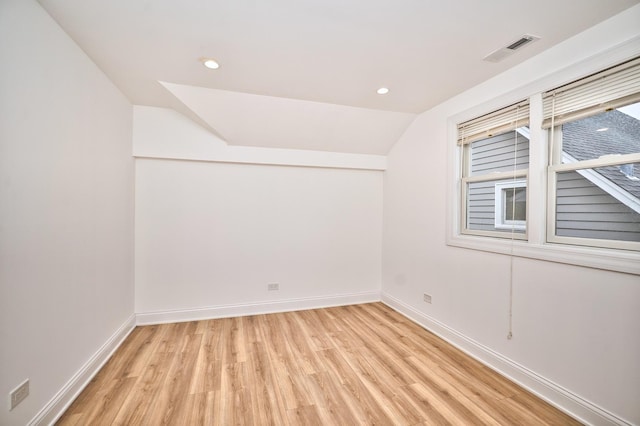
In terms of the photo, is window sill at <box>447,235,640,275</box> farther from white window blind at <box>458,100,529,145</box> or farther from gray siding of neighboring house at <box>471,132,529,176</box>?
white window blind at <box>458,100,529,145</box>

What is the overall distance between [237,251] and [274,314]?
3.12ft

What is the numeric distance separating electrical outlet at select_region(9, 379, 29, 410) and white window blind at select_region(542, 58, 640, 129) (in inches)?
147

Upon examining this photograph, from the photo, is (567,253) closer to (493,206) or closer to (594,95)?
(493,206)

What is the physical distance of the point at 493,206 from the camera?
2598 millimetres

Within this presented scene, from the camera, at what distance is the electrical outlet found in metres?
1.40

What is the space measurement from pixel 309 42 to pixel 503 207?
219cm

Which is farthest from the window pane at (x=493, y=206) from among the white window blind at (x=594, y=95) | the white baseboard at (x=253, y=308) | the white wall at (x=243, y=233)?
the white baseboard at (x=253, y=308)

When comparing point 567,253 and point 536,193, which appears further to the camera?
point 536,193

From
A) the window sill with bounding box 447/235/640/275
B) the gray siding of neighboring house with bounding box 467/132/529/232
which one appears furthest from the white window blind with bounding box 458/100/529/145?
the window sill with bounding box 447/235/640/275

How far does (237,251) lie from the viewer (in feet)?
11.5

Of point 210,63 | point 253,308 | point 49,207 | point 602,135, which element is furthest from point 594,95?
point 253,308

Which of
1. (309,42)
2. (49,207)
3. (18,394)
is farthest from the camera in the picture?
(309,42)

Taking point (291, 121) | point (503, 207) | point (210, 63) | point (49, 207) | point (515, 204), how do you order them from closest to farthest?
point (49, 207), point (210, 63), point (515, 204), point (503, 207), point (291, 121)

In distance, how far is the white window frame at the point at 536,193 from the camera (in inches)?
65.7
